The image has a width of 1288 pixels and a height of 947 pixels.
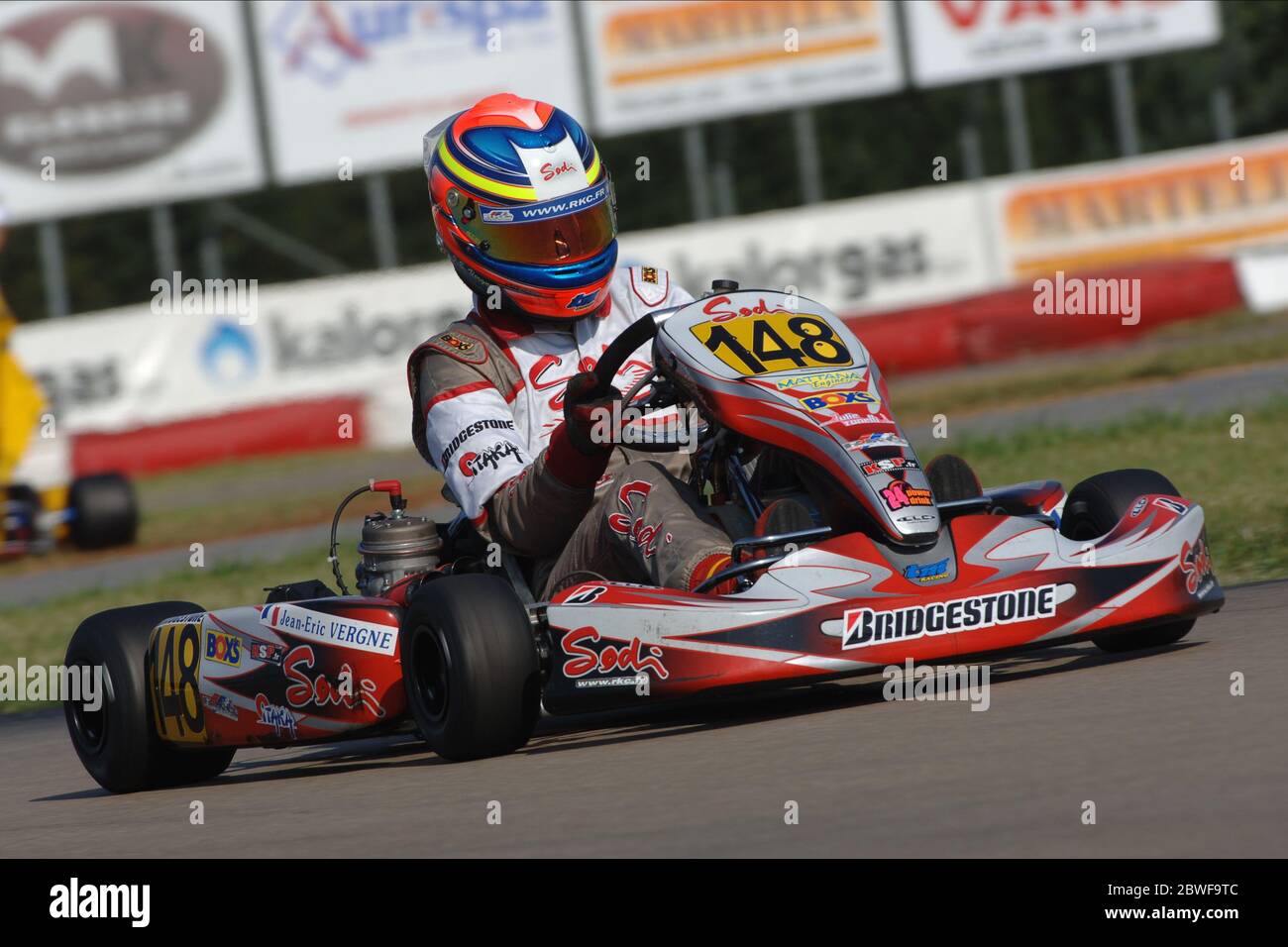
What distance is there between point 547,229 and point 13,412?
27.8 feet

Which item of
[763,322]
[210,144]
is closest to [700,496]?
[763,322]

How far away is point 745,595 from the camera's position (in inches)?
177

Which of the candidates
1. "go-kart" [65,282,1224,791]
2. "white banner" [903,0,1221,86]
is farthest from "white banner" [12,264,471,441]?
"go-kart" [65,282,1224,791]

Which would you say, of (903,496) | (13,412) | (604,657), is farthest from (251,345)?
(903,496)

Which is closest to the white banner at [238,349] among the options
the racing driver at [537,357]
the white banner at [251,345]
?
the white banner at [251,345]

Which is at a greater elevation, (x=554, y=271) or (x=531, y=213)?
(x=531, y=213)

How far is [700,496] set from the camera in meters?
5.12

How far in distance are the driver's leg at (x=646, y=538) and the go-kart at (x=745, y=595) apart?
0.09m

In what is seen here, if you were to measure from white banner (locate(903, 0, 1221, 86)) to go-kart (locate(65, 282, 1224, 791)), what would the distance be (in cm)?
1572

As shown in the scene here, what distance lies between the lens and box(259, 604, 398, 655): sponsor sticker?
494cm

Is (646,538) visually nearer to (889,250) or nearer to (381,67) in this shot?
(889,250)

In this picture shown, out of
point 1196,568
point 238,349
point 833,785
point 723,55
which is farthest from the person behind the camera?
point 723,55

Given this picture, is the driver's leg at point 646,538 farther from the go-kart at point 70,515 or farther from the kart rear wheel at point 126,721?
the go-kart at point 70,515

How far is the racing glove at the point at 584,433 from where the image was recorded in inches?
185
